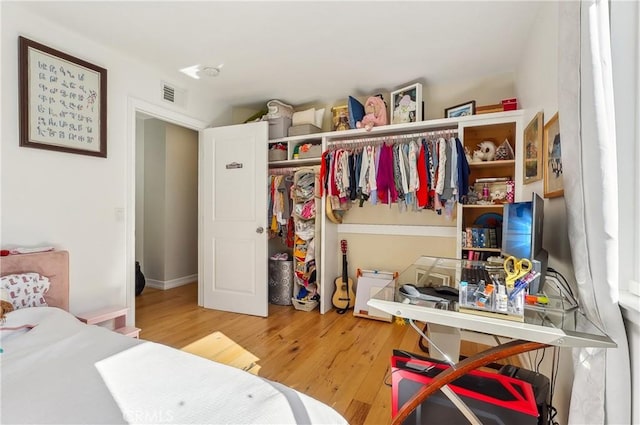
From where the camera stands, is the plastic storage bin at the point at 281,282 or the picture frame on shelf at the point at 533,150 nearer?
the picture frame on shelf at the point at 533,150

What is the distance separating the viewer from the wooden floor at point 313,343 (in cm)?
166

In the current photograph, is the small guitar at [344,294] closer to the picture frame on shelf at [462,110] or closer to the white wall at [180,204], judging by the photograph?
the picture frame on shelf at [462,110]

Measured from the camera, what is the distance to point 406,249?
10.0 feet

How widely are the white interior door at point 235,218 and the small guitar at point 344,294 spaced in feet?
2.43

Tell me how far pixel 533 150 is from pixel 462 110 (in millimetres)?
868

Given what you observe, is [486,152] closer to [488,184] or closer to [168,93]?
[488,184]

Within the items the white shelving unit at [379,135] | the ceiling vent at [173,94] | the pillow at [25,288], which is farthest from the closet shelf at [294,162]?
the pillow at [25,288]

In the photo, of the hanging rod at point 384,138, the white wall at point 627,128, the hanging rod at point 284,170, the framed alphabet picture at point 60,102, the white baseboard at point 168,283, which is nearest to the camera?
the white wall at point 627,128

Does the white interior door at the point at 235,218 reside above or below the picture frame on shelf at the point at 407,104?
below

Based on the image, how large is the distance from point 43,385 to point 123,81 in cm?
237

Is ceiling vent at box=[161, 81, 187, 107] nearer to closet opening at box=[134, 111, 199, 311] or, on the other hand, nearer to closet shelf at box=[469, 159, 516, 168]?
closet opening at box=[134, 111, 199, 311]

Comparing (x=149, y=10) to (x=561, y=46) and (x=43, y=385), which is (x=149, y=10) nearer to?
(x=43, y=385)

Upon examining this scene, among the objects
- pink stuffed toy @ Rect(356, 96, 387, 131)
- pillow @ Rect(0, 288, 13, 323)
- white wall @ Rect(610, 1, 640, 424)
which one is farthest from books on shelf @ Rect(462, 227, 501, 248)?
pillow @ Rect(0, 288, 13, 323)

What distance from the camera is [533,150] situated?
190 cm
